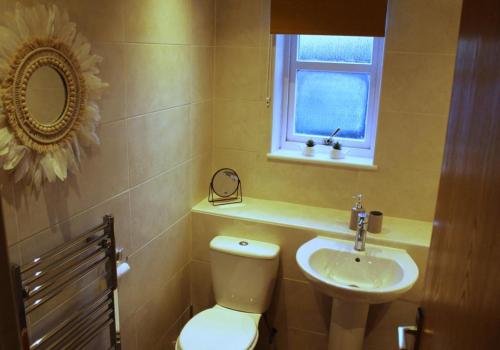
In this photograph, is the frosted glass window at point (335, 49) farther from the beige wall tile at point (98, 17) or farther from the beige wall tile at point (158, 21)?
the beige wall tile at point (98, 17)

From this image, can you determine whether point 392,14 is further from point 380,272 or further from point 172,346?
point 172,346

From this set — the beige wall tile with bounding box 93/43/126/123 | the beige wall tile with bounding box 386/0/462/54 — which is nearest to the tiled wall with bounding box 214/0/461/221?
the beige wall tile with bounding box 386/0/462/54

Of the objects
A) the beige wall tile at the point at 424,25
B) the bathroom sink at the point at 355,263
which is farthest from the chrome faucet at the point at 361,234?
the beige wall tile at the point at 424,25

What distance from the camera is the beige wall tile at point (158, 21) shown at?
1822 millimetres

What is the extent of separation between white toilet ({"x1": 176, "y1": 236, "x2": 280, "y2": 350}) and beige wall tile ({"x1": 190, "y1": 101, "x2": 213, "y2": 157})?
0.51m

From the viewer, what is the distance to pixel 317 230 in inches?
93.3

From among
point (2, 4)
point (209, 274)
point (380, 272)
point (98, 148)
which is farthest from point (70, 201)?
point (380, 272)

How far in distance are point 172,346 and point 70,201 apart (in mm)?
1295

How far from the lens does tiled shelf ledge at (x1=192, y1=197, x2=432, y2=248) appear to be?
2312 mm

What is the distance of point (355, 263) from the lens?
229 cm

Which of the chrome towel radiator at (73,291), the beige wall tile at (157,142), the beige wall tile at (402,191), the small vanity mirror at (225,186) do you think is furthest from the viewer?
the small vanity mirror at (225,186)

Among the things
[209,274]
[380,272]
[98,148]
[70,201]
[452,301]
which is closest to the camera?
[452,301]

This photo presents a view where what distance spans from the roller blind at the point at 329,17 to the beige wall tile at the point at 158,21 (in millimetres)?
506

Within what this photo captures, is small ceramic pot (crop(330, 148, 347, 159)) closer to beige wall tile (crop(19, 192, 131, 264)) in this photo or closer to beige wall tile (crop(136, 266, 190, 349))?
beige wall tile (crop(136, 266, 190, 349))
